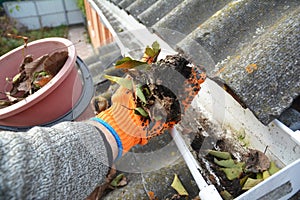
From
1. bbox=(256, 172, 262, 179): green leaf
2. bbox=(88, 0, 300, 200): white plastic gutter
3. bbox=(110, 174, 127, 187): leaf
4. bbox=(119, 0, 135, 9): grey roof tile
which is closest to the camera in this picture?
bbox=(88, 0, 300, 200): white plastic gutter

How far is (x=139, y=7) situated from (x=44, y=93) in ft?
2.62

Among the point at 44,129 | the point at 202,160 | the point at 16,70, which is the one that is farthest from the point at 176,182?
the point at 16,70

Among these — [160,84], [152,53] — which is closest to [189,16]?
[152,53]

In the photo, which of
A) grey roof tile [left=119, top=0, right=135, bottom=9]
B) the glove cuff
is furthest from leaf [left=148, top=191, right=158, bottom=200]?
grey roof tile [left=119, top=0, right=135, bottom=9]

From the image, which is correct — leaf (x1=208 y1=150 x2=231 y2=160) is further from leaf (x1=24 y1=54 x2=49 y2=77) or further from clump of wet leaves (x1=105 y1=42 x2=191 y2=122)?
leaf (x1=24 y1=54 x2=49 y2=77)

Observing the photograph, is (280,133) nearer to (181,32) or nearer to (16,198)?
(181,32)

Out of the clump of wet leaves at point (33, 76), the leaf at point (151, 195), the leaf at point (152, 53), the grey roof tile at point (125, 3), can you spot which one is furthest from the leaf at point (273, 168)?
the grey roof tile at point (125, 3)

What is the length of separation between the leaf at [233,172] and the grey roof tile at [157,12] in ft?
2.60

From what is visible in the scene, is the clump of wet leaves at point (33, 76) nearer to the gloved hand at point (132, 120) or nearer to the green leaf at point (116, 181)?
the gloved hand at point (132, 120)

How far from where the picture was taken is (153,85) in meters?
0.83

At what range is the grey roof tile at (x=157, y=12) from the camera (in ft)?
4.30

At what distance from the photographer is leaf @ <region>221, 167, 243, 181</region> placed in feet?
2.67

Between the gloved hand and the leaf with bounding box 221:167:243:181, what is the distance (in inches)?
9.4

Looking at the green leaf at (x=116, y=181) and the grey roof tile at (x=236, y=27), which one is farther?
the green leaf at (x=116, y=181)
